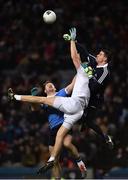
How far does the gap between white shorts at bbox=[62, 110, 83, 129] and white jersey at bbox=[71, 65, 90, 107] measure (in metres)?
0.31

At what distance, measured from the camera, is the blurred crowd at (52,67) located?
1767cm

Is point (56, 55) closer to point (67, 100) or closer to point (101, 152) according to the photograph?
point (101, 152)

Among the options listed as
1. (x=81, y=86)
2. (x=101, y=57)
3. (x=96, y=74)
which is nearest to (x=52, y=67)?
(x=96, y=74)

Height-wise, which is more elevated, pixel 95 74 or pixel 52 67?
pixel 52 67

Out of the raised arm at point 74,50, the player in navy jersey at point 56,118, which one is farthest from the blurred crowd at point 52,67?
the raised arm at point 74,50

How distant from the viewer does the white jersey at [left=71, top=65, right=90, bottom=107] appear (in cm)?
1313

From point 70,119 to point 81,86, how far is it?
636mm

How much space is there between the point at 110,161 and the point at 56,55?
5.11 m

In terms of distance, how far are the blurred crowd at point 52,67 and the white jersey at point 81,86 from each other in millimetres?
4116

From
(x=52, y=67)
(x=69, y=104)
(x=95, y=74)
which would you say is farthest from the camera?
(x=52, y=67)

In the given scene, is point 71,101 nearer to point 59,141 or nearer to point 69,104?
point 69,104

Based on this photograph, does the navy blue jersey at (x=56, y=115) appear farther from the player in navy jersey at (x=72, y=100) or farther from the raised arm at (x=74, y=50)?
the raised arm at (x=74, y=50)

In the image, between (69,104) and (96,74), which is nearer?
(69,104)

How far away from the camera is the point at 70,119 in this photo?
518 inches
